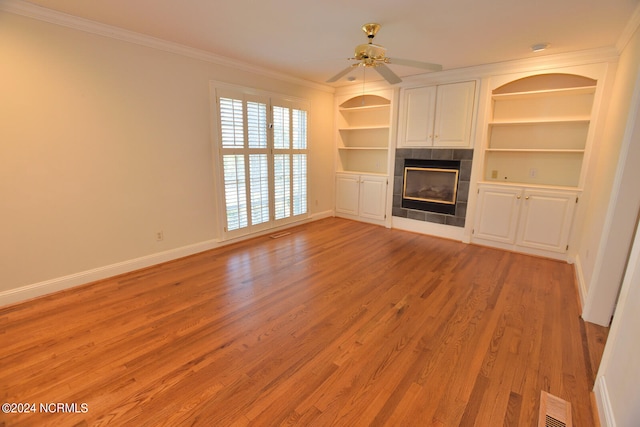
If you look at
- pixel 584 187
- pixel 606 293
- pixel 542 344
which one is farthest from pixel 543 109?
pixel 542 344

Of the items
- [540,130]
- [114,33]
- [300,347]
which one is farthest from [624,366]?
[114,33]

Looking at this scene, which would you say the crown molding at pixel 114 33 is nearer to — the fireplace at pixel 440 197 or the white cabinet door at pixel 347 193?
the white cabinet door at pixel 347 193

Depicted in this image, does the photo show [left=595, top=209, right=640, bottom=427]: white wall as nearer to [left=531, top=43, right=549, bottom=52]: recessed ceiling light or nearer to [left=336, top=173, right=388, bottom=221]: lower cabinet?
[left=531, top=43, right=549, bottom=52]: recessed ceiling light

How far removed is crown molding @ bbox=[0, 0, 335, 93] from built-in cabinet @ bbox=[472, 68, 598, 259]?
12.0ft

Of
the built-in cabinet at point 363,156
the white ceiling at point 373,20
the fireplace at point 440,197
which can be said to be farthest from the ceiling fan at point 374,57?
the built-in cabinet at point 363,156

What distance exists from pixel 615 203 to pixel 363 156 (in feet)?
13.9

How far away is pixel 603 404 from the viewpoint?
1.61 meters

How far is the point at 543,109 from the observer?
4.05m

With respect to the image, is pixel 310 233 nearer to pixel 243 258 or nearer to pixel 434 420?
pixel 243 258

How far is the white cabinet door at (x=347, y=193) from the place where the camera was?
5.85 meters

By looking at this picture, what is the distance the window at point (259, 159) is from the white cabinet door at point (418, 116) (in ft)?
5.78

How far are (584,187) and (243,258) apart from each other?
446 centimetres

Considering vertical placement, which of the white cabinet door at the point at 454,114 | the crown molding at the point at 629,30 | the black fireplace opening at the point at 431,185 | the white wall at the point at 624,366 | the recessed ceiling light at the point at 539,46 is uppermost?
the recessed ceiling light at the point at 539,46

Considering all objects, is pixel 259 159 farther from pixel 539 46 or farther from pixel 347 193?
pixel 539 46
